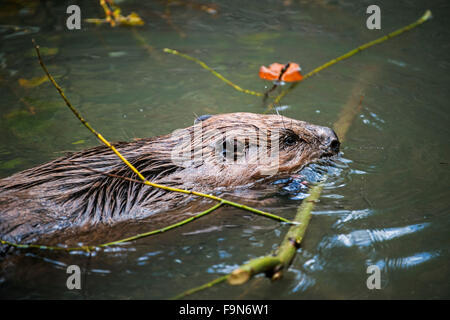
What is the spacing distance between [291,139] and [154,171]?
1.28 m

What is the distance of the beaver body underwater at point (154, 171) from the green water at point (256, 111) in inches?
9.2

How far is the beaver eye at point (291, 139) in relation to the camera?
370cm

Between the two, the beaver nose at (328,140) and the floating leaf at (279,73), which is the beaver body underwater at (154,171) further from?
the floating leaf at (279,73)

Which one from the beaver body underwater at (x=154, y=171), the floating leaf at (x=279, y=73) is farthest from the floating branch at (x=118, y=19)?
the beaver body underwater at (x=154, y=171)

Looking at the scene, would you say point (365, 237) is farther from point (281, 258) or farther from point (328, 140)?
point (328, 140)

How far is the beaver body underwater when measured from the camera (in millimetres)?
2699

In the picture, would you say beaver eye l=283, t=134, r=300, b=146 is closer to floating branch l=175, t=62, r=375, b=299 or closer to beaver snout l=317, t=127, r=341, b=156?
beaver snout l=317, t=127, r=341, b=156

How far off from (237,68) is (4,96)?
2.94 metres

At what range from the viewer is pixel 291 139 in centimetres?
372

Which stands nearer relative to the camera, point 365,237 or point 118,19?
point 365,237

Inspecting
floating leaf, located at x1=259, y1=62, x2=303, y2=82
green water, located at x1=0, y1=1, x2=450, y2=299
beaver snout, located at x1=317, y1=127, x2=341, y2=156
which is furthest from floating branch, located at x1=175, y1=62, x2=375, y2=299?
floating leaf, located at x1=259, y1=62, x2=303, y2=82

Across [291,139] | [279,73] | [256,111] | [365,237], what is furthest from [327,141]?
[279,73]
